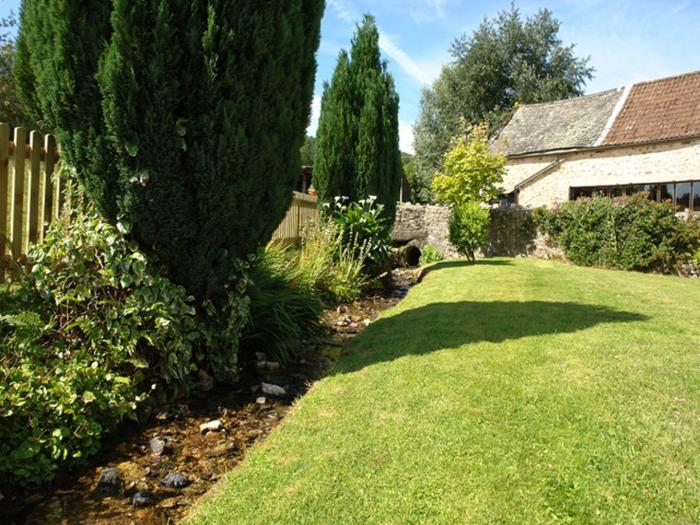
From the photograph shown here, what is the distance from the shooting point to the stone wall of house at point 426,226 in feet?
57.2

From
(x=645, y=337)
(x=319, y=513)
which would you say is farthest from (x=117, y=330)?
(x=645, y=337)

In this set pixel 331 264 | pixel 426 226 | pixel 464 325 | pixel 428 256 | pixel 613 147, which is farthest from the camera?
pixel 613 147

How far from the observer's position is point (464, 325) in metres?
5.13

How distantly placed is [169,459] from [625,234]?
14930 millimetres

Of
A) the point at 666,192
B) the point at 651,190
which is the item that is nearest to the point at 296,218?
the point at 651,190

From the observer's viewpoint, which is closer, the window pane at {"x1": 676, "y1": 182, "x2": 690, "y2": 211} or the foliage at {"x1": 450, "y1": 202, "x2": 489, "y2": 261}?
the foliage at {"x1": 450, "y1": 202, "x2": 489, "y2": 261}

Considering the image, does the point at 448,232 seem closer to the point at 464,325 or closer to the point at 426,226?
the point at 426,226

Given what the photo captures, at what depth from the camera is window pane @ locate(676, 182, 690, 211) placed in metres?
16.6

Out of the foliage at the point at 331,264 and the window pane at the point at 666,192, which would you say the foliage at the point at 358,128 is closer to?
the foliage at the point at 331,264

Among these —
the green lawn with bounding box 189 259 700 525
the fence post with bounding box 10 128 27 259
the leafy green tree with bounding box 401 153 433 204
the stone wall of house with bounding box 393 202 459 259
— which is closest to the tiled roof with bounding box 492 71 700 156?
the stone wall of house with bounding box 393 202 459 259

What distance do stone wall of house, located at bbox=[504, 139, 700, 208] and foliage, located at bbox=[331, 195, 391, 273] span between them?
13.0m

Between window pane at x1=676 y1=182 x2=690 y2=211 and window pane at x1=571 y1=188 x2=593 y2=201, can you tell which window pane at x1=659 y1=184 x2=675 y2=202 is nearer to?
window pane at x1=676 y1=182 x2=690 y2=211

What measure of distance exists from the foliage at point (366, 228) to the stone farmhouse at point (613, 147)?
12278 millimetres

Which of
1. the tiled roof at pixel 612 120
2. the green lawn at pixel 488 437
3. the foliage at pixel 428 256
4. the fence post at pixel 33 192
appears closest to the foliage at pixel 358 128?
the green lawn at pixel 488 437
